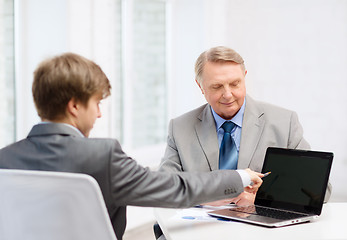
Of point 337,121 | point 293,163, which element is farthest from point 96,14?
point 337,121

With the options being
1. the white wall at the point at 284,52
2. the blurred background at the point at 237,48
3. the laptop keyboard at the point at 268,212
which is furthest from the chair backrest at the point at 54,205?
the white wall at the point at 284,52

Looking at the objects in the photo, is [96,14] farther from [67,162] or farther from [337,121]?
[337,121]

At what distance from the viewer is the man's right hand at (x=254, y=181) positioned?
169cm

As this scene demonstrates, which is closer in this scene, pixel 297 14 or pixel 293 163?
pixel 293 163

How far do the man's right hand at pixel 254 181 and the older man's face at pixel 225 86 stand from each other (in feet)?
1.49

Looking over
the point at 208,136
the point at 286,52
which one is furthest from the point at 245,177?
the point at 286,52

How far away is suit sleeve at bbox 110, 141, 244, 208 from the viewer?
1358 mm

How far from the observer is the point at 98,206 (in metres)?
1.25

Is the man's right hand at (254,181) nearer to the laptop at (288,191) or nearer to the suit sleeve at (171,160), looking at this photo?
the laptop at (288,191)

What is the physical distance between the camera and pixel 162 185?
144 cm

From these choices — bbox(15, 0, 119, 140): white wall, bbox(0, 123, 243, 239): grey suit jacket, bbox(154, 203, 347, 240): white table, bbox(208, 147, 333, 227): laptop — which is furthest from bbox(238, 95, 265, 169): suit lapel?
bbox(15, 0, 119, 140): white wall

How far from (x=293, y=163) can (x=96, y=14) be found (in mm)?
1785

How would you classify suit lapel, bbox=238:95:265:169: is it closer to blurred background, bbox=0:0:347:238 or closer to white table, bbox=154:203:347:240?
white table, bbox=154:203:347:240

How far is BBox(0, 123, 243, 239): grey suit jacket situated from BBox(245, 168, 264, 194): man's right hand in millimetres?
238
